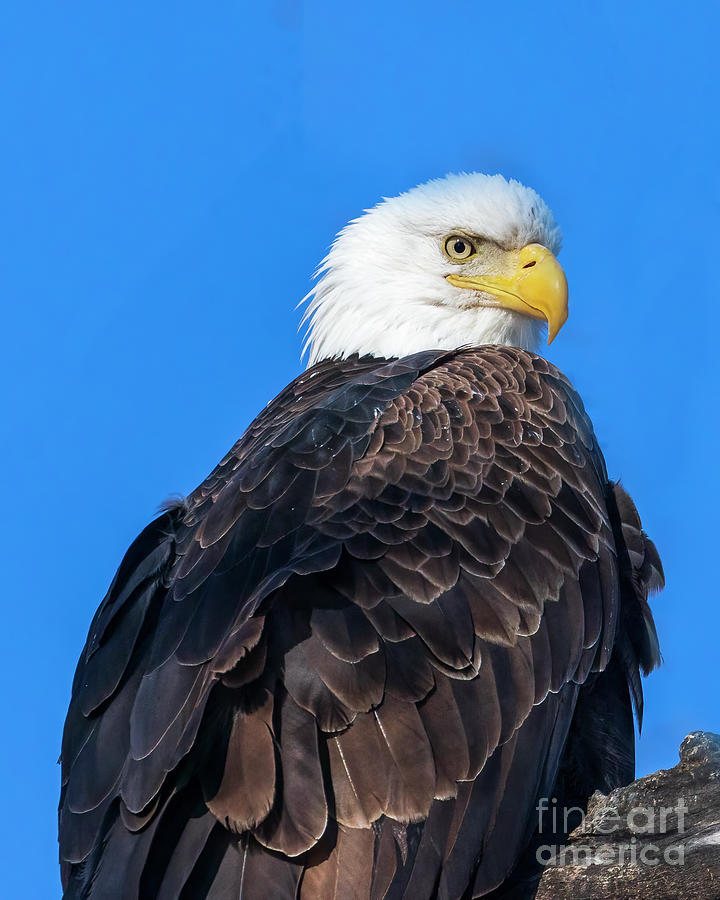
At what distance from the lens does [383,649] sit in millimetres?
4523

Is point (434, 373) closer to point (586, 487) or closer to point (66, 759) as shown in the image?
point (586, 487)

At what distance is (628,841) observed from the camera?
4289 mm

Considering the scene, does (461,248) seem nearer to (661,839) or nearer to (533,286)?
(533,286)

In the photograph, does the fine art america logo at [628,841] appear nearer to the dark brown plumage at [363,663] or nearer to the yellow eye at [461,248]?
the dark brown plumage at [363,663]

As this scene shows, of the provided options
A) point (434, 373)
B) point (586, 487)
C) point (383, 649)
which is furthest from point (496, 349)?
point (383, 649)

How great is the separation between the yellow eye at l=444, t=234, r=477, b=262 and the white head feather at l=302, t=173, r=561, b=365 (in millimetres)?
60

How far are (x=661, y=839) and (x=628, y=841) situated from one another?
122 millimetres

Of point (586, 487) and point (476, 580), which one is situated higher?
point (586, 487)

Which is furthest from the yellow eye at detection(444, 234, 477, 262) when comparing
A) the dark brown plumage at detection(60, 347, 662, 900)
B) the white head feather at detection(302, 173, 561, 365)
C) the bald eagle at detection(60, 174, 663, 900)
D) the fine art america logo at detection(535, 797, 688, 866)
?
the fine art america logo at detection(535, 797, 688, 866)

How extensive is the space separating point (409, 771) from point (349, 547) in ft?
2.71

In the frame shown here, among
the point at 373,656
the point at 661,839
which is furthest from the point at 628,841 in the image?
the point at 373,656

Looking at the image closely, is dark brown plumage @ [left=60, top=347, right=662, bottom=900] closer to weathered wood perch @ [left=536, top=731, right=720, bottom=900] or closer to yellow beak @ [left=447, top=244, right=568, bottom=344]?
weathered wood perch @ [left=536, top=731, right=720, bottom=900]

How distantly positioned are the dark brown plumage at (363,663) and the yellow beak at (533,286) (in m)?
1.19

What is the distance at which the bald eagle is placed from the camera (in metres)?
4.32
